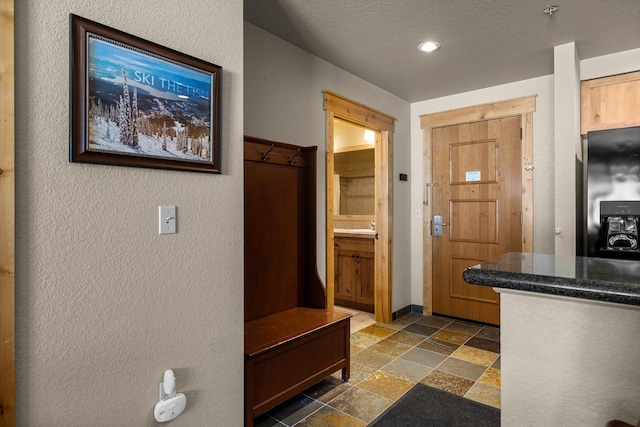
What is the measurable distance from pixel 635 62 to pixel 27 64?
3927mm

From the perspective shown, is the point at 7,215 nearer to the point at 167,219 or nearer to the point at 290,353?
the point at 167,219

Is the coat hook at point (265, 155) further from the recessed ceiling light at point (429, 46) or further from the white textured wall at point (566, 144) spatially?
the white textured wall at point (566, 144)

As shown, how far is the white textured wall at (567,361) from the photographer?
35.6 inches

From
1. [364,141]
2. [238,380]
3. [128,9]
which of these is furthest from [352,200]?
[128,9]

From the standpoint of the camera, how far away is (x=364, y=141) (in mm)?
4930

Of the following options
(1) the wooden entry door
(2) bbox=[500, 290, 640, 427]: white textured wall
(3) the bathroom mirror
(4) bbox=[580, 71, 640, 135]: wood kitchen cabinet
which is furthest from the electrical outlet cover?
(3) the bathroom mirror

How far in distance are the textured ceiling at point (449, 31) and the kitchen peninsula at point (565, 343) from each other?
6.32 ft

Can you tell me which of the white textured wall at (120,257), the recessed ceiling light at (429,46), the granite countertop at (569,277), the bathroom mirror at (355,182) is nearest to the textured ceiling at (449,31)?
the recessed ceiling light at (429,46)

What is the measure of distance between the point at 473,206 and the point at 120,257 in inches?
137

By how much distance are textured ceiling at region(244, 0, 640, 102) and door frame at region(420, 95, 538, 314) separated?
0.34 metres

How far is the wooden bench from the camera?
2041 mm

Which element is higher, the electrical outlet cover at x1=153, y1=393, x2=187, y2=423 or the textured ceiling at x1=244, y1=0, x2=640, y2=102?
the textured ceiling at x1=244, y1=0, x2=640, y2=102

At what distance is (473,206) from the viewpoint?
3.88 metres

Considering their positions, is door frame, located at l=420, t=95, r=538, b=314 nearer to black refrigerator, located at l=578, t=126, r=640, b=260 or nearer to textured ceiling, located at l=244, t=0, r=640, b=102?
textured ceiling, located at l=244, t=0, r=640, b=102
